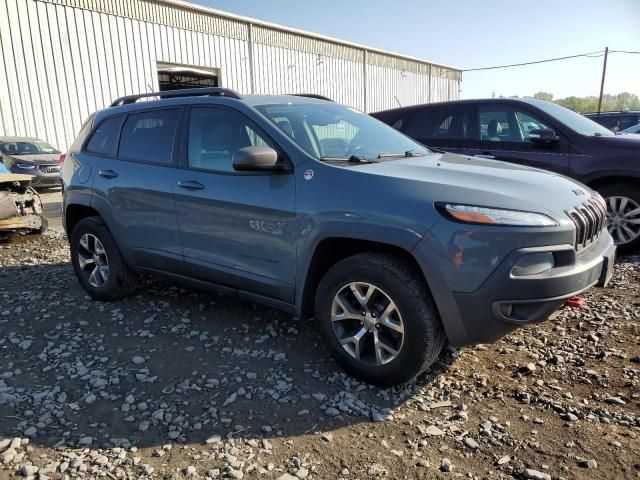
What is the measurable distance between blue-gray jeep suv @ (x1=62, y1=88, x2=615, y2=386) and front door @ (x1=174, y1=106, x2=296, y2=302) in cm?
1

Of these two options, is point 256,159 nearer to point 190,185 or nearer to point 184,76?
point 190,185

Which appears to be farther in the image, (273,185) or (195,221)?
(195,221)

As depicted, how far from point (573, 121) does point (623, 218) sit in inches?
54.2

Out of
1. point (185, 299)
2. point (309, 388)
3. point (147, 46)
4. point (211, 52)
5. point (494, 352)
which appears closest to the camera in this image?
point (309, 388)

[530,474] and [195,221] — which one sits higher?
[195,221]

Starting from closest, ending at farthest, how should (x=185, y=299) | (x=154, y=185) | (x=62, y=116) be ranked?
(x=154, y=185)
(x=185, y=299)
(x=62, y=116)

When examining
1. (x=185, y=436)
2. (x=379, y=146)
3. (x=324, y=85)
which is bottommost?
(x=185, y=436)

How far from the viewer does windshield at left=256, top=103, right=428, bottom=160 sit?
11.4ft

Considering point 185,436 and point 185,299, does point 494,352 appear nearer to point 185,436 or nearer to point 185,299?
point 185,436

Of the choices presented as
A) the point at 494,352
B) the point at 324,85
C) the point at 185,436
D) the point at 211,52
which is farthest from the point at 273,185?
the point at 324,85

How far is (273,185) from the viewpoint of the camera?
3.32 m

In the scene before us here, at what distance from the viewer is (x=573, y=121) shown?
616cm

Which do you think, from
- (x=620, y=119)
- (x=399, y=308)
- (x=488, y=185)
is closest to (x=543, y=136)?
(x=488, y=185)

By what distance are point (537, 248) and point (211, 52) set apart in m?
18.1
